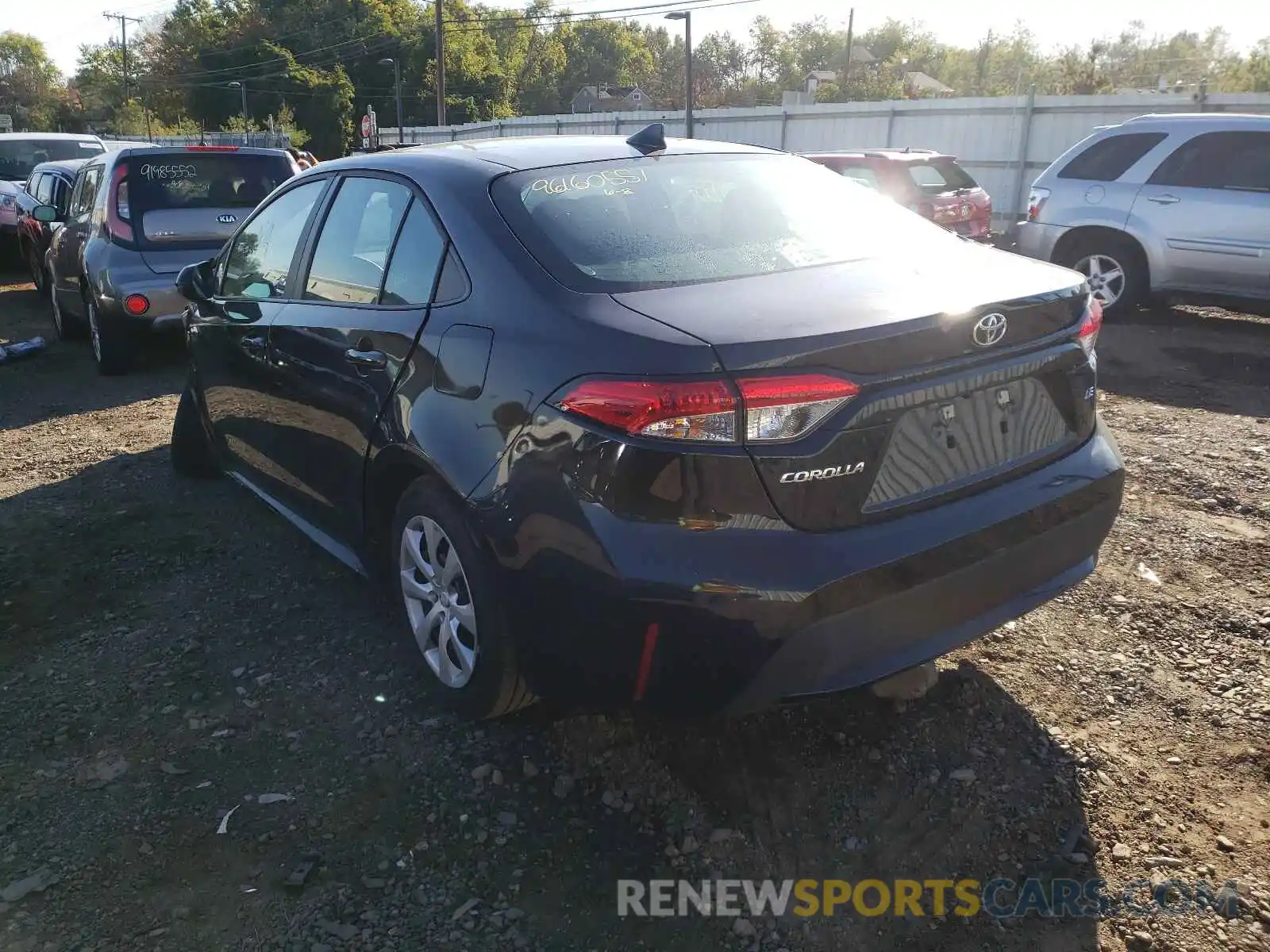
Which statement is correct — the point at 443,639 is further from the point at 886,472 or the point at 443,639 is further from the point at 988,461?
the point at 988,461

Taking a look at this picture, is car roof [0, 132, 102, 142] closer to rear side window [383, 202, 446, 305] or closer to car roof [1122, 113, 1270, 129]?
car roof [1122, 113, 1270, 129]

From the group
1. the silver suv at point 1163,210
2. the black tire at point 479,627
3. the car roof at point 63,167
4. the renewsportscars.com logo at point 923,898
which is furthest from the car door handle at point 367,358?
the car roof at point 63,167

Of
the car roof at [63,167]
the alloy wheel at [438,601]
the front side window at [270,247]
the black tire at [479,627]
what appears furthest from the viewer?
the car roof at [63,167]

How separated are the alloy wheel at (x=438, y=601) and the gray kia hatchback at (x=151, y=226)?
5.26 m

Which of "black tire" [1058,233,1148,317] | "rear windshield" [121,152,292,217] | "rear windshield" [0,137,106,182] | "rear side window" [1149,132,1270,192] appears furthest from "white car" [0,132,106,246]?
"rear side window" [1149,132,1270,192]

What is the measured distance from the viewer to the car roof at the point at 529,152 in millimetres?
3223

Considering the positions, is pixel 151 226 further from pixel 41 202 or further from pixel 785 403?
pixel 785 403

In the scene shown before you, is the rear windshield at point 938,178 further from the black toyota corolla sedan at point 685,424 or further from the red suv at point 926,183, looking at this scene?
the black toyota corolla sedan at point 685,424

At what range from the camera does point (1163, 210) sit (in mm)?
8516

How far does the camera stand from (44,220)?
29.2 ft

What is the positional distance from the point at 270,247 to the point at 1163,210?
7443 millimetres

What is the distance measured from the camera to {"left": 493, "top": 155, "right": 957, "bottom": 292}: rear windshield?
2783mm

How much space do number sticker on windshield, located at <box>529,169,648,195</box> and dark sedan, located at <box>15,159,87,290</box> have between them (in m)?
10.4

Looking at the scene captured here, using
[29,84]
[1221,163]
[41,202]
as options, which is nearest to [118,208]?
[41,202]
